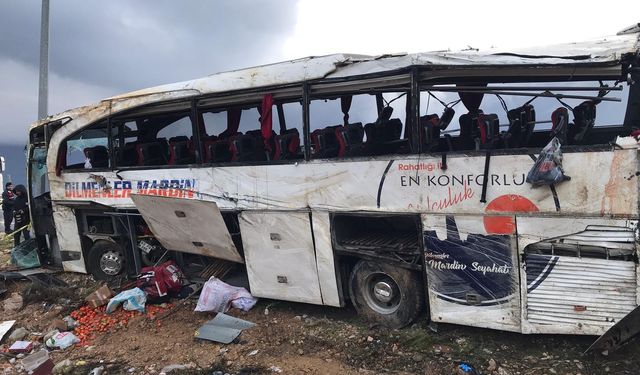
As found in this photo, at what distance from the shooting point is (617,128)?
16.5ft

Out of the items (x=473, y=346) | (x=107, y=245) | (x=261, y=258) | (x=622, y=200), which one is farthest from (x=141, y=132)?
(x=622, y=200)

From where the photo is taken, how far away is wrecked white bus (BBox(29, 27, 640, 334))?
12.2 ft

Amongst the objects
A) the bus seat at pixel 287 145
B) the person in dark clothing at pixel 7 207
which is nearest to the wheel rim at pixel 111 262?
the bus seat at pixel 287 145

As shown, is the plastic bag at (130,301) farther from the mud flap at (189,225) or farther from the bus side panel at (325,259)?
the bus side panel at (325,259)

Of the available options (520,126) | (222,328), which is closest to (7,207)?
(222,328)

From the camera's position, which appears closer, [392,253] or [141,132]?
[392,253]

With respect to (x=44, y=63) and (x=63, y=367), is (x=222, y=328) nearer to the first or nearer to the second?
(x=63, y=367)

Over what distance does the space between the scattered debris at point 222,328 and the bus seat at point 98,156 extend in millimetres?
3032

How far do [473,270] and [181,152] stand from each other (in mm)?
4141

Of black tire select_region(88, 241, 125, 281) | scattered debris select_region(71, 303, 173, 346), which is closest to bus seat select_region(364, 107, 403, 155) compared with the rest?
scattered debris select_region(71, 303, 173, 346)

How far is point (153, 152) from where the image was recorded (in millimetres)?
6723

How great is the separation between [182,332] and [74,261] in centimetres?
325

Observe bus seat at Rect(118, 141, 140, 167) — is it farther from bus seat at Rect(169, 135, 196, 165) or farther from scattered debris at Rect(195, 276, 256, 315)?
scattered debris at Rect(195, 276, 256, 315)

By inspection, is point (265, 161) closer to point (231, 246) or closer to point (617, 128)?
point (231, 246)
